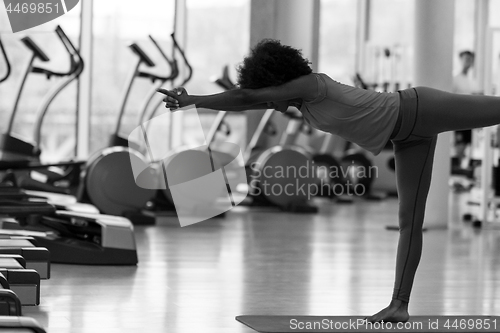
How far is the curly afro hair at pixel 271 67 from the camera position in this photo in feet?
9.45

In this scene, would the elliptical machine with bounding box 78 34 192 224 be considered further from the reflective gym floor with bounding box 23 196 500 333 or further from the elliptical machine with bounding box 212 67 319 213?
the elliptical machine with bounding box 212 67 319 213

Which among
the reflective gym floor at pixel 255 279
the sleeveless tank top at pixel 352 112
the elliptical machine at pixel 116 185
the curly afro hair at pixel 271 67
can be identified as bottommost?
the reflective gym floor at pixel 255 279

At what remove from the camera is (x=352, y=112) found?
9.64 feet

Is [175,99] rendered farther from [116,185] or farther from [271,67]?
[116,185]

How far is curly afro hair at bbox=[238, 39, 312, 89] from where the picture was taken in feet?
9.45

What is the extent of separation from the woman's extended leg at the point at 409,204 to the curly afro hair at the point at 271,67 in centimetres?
56

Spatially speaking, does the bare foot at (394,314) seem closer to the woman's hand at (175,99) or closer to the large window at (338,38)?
the woman's hand at (175,99)

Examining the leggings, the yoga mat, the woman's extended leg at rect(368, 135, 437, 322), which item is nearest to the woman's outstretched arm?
the leggings

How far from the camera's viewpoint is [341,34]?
40.7 feet

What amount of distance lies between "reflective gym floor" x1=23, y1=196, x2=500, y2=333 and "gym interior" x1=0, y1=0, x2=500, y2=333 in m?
0.02

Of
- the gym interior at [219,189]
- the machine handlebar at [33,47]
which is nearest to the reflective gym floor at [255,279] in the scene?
the gym interior at [219,189]

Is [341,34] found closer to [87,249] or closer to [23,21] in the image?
[23,21]

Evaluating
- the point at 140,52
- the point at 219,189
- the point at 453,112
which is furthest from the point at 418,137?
the point at 140,52

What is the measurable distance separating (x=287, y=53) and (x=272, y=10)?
7.97m
